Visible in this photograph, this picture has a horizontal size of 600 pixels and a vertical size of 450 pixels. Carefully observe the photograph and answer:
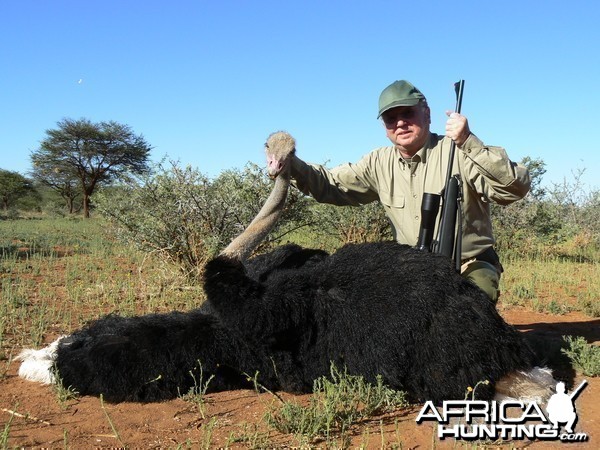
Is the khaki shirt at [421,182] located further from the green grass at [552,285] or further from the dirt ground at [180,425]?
the green grass at [552,285]

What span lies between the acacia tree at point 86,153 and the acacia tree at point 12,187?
1672 mm

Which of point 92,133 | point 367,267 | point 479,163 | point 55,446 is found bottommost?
point 55,446

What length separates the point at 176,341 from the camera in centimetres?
336

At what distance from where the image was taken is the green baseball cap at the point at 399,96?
154 inches

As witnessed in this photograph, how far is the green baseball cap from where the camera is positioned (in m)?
3.90

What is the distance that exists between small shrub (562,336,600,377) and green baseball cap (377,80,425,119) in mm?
1868

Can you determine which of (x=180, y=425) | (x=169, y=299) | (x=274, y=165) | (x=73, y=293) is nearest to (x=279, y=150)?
(x=274, y=165)

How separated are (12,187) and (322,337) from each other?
33304mm

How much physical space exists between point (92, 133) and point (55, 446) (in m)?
30.5

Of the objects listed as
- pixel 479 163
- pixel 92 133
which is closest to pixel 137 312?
pixel 479 163

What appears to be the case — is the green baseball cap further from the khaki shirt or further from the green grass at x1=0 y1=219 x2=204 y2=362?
the green grass at x1=0 y1=219 x2=204 y2=362

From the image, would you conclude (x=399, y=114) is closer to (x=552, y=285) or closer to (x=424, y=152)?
(x=424, y=152)

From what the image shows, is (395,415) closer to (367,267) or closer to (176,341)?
(367,267)

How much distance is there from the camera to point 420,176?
415 cm
